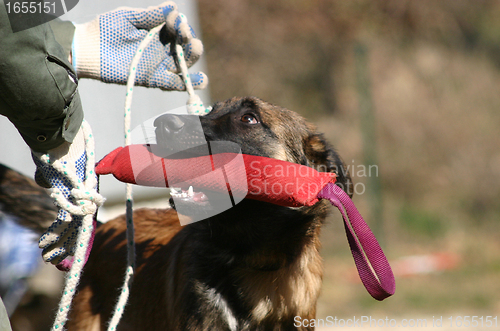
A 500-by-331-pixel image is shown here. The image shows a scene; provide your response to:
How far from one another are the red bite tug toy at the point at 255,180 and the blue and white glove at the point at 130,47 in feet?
1.72

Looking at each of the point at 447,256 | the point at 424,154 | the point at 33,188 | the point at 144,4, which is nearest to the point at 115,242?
the point at 33,188

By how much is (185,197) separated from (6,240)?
1528 mm

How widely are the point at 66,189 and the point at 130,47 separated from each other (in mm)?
839

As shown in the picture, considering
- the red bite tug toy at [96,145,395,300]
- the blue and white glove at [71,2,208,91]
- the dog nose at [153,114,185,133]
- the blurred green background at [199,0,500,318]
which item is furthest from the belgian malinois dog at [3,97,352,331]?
the blurred green background at [199,0,500,318]

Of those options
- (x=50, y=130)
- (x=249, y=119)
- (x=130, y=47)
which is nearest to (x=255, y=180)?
(x=249, y=119)

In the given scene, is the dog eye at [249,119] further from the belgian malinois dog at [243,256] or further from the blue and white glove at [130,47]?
the blue and white glove at [130,47]

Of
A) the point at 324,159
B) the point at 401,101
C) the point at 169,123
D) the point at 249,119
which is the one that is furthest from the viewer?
the point at 401,101

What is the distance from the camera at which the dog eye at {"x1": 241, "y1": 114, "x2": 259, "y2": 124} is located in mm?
2354

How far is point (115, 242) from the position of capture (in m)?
2.83

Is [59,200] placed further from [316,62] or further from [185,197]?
[316,62]

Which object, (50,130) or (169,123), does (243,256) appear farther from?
(50,130)

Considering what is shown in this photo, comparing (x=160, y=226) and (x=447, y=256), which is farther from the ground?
(x=160, y=226)

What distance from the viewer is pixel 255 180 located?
1.83m

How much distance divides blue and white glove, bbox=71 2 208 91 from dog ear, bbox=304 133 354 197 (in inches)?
31.1
